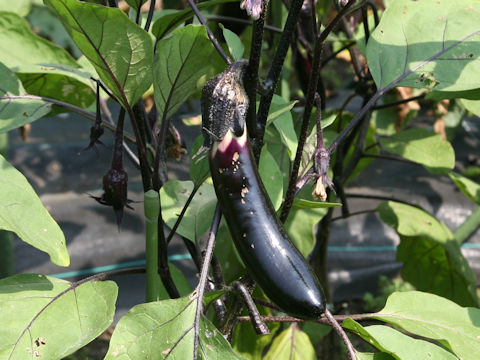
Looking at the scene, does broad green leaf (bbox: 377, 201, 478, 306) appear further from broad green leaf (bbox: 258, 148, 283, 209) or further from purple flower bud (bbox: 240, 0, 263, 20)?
purple flower bud (bbox: 240, 0, 263, 20)

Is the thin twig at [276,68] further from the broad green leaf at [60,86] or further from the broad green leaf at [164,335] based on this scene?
the broad green leaf at [60,86]

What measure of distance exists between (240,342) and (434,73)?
1.52 feet

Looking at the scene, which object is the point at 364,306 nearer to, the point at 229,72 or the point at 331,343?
the point at 331,343

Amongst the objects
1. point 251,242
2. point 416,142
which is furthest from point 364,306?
point 251,242

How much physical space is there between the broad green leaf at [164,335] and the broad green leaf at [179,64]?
19 centimetres

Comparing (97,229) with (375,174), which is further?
(375,174)

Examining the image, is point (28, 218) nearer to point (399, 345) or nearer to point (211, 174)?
point (211, 174)

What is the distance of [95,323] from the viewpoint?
51 centimetres

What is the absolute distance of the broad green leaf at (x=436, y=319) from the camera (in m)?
0.55

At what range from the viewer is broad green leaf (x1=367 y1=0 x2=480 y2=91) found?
58 cm

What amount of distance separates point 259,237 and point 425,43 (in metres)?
0.31

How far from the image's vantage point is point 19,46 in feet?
2.43

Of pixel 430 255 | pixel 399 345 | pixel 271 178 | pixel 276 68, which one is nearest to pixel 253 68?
pixel 276 68

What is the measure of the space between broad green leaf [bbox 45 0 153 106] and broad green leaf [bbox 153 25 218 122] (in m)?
0.03
